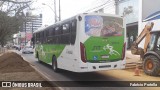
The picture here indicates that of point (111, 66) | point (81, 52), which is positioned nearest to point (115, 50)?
point (111, 66)

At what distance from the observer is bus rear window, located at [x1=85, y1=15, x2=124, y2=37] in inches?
528

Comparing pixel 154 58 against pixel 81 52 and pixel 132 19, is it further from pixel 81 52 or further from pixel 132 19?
pixel 132 19

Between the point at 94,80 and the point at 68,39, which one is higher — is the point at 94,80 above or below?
below

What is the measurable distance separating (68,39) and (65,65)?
1.36m

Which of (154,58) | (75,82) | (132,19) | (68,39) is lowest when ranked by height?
(75,82)

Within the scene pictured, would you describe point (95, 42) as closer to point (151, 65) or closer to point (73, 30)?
point (73, 30)

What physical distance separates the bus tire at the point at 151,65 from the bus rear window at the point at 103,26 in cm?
246

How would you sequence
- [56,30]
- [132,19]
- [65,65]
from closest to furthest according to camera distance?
[65,65] < [56,30] < [132,19]

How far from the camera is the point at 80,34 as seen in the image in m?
13.3

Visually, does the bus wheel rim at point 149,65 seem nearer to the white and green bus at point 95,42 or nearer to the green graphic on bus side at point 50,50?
the white and green bus at point 95,42

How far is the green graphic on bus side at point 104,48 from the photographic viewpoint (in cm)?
1333

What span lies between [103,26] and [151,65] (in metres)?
3.67

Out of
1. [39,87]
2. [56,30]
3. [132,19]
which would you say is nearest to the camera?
[39,87]

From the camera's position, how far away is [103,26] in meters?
13.7
